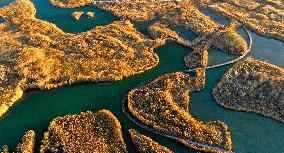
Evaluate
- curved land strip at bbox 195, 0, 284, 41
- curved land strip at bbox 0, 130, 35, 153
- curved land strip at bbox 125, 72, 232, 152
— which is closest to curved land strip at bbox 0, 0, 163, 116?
curved land strip at bbox 125, 72, 232, 152

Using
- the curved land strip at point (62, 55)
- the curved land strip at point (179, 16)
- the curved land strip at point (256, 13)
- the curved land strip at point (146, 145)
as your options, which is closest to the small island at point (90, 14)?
the curved land strip at point (179, 16)

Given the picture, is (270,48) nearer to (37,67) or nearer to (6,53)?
(37,67)

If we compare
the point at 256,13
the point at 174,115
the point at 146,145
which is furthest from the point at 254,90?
the point at 256,13

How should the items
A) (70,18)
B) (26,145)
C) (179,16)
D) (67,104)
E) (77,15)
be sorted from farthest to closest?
(77,15) → (70,18) → (179,16) → (67,104) → (26,145)

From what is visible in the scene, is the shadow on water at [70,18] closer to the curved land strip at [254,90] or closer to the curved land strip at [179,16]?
the curved land strip at [179,16]

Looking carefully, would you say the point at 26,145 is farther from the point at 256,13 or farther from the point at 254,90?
the point at 256,13

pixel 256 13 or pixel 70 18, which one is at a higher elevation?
pixel 256 13
